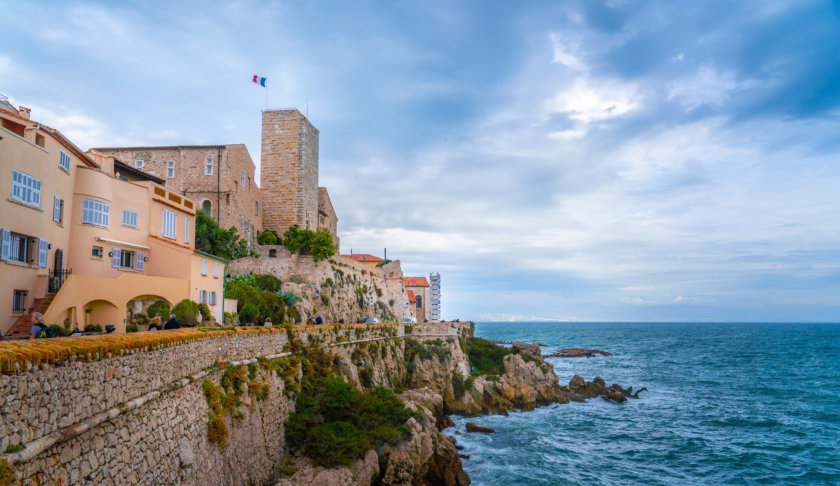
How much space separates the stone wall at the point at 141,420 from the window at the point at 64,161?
28.9 ft

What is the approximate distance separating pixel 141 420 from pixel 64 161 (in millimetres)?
12268

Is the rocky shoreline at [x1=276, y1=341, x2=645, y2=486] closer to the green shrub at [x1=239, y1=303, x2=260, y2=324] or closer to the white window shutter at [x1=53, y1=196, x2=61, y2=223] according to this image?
the green shrub at [x1=239, y1=303, x2=260, y2=324]

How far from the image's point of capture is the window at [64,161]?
1707 cm

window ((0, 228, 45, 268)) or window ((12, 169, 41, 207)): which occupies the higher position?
window ((12, 169, 41, 207))

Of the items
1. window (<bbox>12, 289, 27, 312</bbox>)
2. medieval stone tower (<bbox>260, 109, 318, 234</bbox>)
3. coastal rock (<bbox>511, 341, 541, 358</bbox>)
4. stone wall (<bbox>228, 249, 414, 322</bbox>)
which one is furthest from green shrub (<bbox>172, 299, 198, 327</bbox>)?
coastal rock (<bbox>511, 341, 541, 358</bbox>)

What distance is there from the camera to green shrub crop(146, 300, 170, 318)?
60.6 feet

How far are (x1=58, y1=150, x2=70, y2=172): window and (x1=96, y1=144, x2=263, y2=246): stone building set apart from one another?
61.8 feet

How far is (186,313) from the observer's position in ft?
65.2

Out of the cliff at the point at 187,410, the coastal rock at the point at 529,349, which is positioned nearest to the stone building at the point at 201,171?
the cliff at the point at 187,410

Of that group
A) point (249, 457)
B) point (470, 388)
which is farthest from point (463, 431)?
point (249, 457)

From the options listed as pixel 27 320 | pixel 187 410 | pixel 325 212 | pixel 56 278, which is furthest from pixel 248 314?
pixel 325 212

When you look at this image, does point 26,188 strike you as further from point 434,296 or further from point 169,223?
point 434,296

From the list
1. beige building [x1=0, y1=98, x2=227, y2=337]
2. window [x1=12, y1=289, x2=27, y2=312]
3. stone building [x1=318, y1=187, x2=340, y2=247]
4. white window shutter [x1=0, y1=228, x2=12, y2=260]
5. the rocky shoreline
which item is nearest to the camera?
white window shutter [x1=0, y1=228, x2=12, y2=260]

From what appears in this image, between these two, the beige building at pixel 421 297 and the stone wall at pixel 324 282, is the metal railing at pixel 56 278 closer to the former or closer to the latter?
the stone wall at pixel 324 282
